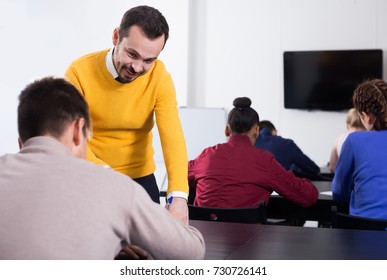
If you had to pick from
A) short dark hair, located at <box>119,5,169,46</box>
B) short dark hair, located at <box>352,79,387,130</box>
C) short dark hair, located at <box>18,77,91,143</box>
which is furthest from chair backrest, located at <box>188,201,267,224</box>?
short dark hair, located at <box>18,77,91,143</box>

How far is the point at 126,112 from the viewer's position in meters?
2.22

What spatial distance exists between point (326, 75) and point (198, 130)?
1487 mm

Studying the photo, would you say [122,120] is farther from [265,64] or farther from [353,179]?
[265,64]

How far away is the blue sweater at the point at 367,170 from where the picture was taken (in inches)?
101

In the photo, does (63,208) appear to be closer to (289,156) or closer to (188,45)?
(289,156)

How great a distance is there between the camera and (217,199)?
10.0 feet

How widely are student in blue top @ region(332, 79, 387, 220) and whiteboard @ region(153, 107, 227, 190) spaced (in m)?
3.69

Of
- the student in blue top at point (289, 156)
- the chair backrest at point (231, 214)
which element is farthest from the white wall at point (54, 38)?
the chair backrest at point (231, 214)

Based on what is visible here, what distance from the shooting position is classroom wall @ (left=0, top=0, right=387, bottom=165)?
660 centimetres

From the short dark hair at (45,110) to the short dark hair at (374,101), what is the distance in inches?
66.9

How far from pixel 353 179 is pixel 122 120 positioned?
3.64ft

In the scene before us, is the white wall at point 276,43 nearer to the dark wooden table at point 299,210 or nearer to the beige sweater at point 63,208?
the dark wooden table at point 299,210

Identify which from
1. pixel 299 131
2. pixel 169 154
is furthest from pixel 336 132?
pixel 169 154

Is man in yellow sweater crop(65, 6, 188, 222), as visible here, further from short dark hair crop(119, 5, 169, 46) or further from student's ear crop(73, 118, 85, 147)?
student's ear crop(73, 118, 85, 147)
